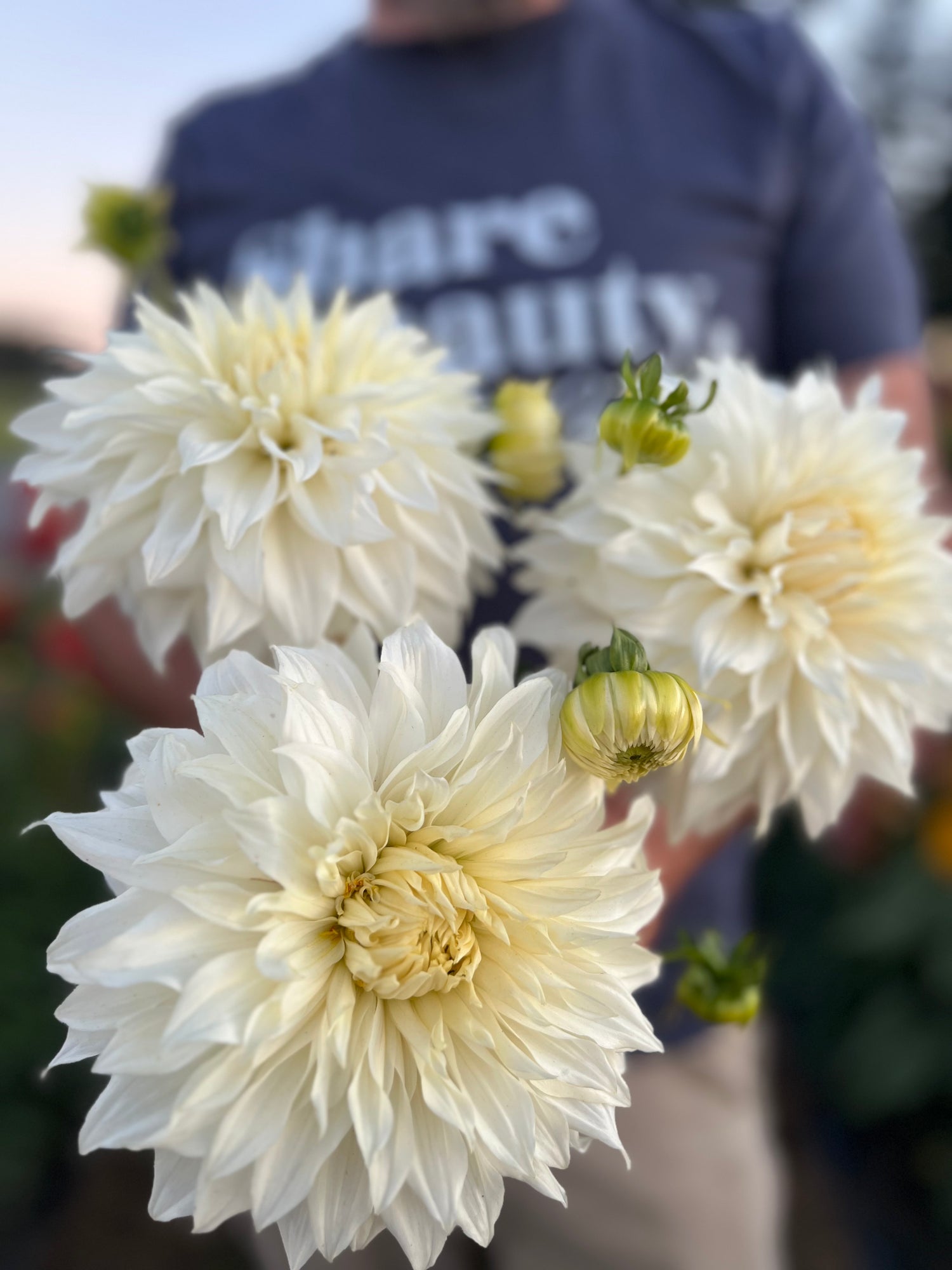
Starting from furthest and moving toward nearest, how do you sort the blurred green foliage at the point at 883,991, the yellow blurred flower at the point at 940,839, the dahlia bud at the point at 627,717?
the blurred green foliage at the point at 883,991, the yellow blurred flower at the point at 940,839, the dahlia bud at the point at 627,717

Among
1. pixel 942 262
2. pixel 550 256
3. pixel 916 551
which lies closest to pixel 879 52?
pixel 942 262

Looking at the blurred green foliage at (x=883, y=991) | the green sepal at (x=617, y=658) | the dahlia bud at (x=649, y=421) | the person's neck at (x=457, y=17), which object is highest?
the person's neck at (x=457, y=17)

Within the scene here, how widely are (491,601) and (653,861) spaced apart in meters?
0.46

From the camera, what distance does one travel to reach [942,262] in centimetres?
616

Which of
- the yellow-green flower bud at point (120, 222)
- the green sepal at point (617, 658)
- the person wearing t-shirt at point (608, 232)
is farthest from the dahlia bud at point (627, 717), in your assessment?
the person wearing t-shirt at point (608, 232)

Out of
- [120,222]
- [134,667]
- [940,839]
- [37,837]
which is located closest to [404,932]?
[120,222]

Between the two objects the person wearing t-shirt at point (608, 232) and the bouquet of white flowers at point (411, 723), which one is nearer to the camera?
the bouquet of white flowers at point (411, 723)

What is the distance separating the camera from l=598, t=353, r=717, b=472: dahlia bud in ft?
1.54

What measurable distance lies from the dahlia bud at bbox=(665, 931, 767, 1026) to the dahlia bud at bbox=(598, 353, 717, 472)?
0.26 m

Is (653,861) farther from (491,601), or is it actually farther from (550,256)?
(550,256)

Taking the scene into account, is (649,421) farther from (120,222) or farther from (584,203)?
(584,203)

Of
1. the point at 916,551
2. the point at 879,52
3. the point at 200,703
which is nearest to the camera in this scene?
the point at 200,703

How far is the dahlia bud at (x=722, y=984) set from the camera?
21.2 inches

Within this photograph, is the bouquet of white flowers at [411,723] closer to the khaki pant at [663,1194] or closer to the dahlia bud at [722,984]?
the dahlia bud at [722,984]
